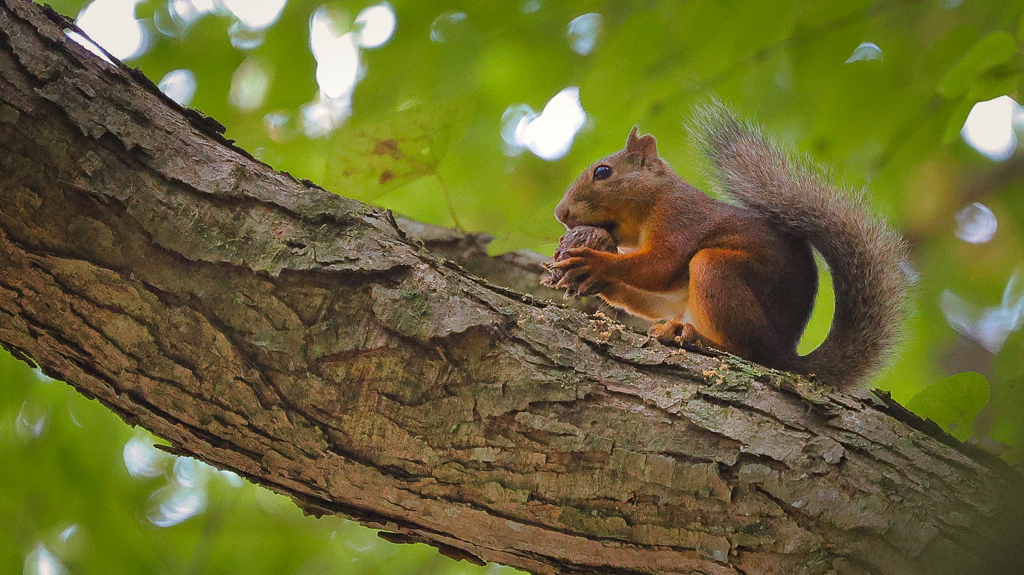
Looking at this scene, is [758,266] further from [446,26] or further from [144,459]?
[144,459]

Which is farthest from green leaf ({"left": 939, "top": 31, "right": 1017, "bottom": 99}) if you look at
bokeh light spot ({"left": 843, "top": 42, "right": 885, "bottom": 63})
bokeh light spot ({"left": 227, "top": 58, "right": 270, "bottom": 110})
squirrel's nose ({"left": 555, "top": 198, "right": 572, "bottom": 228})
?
bokeh light spot ({"left": 227, "top": 58, "right": 270, "bottom": 110})

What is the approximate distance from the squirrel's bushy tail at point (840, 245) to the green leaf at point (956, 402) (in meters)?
0.65

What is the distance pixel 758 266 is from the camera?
250cm

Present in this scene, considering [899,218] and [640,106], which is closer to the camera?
[640,106]

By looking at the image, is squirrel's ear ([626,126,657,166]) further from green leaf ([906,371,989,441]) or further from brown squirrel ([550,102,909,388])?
green leaf ([906,371,989,441])

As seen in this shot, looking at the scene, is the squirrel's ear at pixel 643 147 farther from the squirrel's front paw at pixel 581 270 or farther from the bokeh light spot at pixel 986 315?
the bokeh light spot at pixel 986 315

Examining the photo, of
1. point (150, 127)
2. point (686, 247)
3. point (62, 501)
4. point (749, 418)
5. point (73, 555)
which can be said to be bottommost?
point (73, 555)

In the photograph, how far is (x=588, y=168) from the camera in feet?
10.3

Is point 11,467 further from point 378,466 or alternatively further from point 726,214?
point 726,214

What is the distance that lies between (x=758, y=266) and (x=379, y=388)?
4.89 feet

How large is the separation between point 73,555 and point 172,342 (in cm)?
135

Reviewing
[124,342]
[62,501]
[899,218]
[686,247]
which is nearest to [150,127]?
[124,342]

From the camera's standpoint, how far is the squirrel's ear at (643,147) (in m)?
3.14

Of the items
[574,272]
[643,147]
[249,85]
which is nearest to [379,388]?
[574,272]
